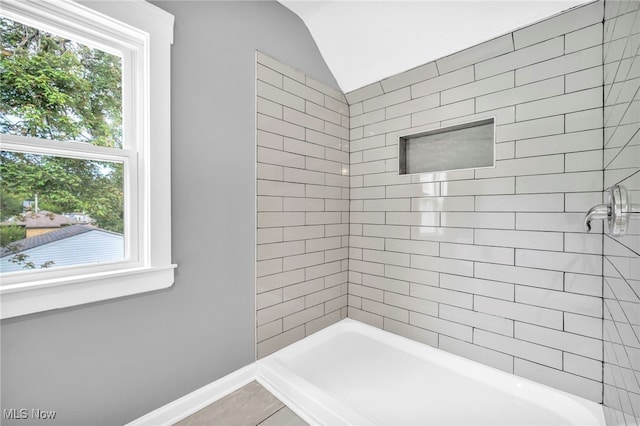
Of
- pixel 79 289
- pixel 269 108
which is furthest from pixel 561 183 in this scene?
pixel 79 289

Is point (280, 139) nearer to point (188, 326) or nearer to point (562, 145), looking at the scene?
point (188, 326)

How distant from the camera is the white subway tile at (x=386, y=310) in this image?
79.8 inches

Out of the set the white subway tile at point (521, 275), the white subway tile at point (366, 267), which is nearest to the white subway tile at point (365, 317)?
the white subway tile at point (366, 267)

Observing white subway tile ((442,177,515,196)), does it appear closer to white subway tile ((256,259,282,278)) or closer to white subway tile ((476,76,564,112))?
white subway tile ((476,76,564,112))

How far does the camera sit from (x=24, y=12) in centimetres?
103

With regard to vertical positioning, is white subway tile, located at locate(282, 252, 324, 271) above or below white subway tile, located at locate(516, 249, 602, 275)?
below

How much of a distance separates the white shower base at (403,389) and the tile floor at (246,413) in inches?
2.0

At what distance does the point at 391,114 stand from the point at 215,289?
5.55 ft

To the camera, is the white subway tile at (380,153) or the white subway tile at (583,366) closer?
the white subway tile at (583,366)

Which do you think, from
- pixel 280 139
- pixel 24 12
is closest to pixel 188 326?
pixel 280 139

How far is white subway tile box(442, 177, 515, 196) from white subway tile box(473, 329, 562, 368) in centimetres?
84

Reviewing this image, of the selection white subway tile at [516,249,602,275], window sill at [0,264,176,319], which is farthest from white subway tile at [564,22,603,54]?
window sill at [0,264,176,319]

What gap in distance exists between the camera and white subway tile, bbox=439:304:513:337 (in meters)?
1.59

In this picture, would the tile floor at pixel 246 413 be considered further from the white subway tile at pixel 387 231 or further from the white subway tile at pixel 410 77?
the white subway tile at pixel 410 77
